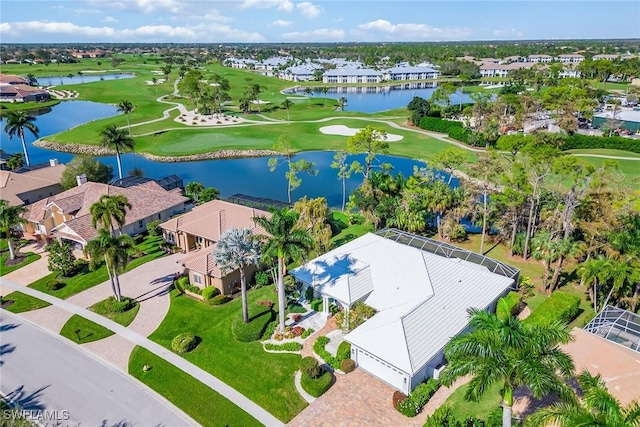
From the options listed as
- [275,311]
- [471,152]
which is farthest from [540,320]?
[471,152]

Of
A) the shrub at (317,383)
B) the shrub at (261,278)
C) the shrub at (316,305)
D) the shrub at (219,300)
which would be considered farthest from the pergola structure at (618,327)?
the shrub at (219,300)

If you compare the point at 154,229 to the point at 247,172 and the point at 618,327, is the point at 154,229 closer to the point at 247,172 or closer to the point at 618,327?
the point at 247,172

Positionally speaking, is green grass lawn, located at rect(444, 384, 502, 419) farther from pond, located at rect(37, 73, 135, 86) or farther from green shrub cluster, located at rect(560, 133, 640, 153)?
pond, located at rect(37, 73, 135, 86)

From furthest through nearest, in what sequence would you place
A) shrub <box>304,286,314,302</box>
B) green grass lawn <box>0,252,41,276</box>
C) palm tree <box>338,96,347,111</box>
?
palm tree <box>338,96,347,111</box>
green grass lawn <box>0,252,41,276</box>
shrub <box>304,286,314,302</box>

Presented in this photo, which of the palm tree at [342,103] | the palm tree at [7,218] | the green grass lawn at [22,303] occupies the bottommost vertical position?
the green grass lawn at [22,303]

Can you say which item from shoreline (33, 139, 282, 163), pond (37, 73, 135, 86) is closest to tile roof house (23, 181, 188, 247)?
shoreline (33, 139, 282, 163)

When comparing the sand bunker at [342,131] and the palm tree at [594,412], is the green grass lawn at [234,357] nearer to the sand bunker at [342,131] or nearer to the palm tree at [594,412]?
the palm tree at [594,412]

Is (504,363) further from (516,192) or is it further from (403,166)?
(403,166)
